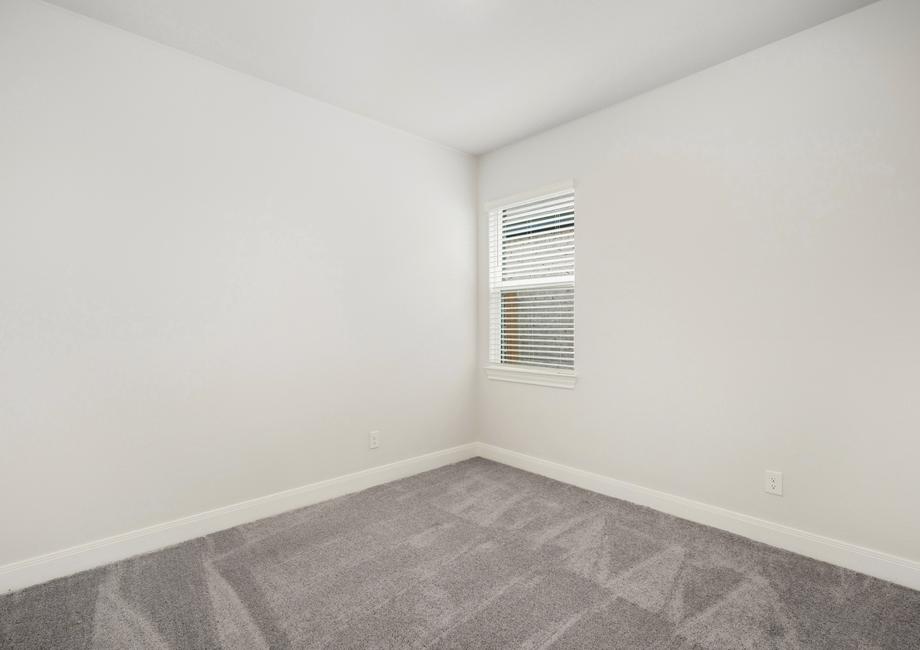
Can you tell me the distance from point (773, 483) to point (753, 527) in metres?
0.26

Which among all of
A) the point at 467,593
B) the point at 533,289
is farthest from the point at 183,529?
the point at 533,289

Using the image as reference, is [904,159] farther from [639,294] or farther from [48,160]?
[48,160]

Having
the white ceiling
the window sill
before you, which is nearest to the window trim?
the window sill

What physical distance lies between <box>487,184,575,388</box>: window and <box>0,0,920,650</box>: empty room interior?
0.22 feet

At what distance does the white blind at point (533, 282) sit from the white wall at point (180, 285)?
71 cm

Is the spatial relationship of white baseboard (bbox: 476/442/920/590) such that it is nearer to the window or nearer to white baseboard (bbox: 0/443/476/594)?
the window

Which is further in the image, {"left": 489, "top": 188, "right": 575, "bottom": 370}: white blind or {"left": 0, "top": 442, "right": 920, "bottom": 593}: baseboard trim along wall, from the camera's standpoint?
{"left": 489, "top": 188, "right": 575, "bottom": 370}: white blind

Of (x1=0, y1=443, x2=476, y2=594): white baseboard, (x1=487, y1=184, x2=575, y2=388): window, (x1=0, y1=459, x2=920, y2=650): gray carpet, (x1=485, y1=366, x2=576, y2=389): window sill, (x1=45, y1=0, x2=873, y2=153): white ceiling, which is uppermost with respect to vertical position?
A: (x1=45, y1=0, x2=873, y2=153): white ceiling

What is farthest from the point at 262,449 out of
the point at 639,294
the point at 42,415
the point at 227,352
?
the point at 639,294

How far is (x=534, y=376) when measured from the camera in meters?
3.59

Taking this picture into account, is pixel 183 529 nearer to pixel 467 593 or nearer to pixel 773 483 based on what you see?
pixel 467 593

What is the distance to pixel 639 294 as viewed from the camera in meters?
2.98

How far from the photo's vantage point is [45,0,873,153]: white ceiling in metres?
2.15

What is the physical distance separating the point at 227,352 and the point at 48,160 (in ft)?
3.91
